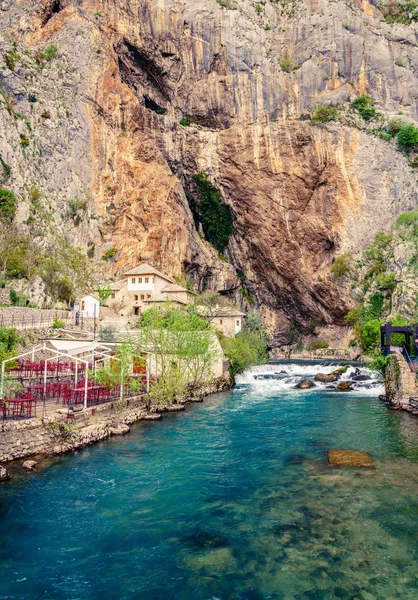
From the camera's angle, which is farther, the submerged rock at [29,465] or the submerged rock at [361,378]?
the submerged rock at [361,378]

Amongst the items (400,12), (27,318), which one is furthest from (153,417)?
(400,12)

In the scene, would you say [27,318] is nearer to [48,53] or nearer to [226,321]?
[226,321]

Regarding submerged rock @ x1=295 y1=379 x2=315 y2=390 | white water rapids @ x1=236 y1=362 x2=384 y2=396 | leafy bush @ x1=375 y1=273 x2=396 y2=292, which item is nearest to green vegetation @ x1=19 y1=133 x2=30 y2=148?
white water rapids @ x1=236 y1=362 x2=384 y2=396

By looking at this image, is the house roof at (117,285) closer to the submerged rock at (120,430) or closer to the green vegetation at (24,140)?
the green vegetation at (24,140)

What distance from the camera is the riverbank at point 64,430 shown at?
14047mm

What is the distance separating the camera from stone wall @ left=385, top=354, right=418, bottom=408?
25.5 meters

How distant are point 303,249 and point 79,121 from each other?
38320 mm

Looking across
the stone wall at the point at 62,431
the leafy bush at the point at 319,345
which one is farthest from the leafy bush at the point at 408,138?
the stone wall at the point at 62,431

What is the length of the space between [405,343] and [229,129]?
47.9 meters

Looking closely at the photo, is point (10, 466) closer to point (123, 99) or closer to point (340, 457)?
point (340, 457)

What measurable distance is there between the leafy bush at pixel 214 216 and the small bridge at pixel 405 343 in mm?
41994

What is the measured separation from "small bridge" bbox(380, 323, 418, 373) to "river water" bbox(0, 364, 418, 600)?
10.7 m

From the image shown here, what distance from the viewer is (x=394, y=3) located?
7638 centimetres

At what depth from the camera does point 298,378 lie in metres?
39.2
